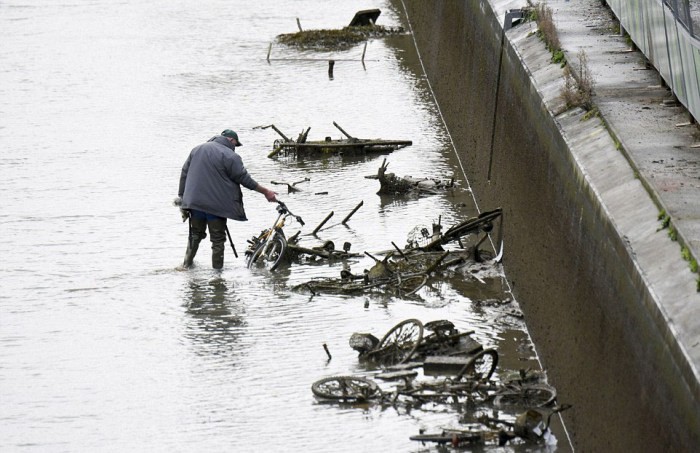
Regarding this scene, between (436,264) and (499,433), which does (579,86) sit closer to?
(436,264)

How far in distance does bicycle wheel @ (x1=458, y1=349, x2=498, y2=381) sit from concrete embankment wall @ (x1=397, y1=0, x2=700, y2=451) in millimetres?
604

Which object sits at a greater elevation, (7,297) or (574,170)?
(574,170)

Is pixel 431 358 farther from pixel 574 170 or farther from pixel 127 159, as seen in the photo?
pixel 127 159

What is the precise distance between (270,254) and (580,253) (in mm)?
5202

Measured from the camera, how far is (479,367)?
12.4m

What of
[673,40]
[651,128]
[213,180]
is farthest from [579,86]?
[213,180]

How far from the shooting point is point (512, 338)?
13.4 m

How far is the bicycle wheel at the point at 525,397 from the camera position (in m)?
11.4

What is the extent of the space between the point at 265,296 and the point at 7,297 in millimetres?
2980

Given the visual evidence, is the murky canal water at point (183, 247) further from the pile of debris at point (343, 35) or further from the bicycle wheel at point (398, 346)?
the pile of debris at point (343, 35)

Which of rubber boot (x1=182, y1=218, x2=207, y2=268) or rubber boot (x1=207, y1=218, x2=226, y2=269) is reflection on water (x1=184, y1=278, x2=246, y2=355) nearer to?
rubber boot (x1=207, y1=218, x2=226, y2=269)

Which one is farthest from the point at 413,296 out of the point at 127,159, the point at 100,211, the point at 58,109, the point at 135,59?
the point at 135,59

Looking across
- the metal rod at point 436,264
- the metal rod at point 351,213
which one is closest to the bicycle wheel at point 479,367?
the metal rod at point 436,264

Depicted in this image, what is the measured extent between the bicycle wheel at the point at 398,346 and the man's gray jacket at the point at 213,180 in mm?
4034
